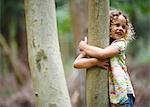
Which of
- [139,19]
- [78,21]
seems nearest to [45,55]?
[78,21]

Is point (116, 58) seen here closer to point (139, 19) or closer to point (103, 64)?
point (103, 64)

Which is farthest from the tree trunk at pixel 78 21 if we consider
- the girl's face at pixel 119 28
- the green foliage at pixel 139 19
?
the girl's face at pixel 119 28

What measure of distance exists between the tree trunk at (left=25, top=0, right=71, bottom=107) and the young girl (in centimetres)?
27

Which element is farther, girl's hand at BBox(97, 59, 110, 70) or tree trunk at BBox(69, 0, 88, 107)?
tree trunk at BBox(69, 0, 88, 107)

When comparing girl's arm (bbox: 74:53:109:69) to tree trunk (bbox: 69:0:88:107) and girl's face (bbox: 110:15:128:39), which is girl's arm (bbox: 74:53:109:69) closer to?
girl's face (bbox: 110:15:128:39)

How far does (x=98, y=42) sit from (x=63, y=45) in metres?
19.9

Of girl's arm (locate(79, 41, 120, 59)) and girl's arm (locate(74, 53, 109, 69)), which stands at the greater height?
girl's arm (locate(79, 41, 120, 59))

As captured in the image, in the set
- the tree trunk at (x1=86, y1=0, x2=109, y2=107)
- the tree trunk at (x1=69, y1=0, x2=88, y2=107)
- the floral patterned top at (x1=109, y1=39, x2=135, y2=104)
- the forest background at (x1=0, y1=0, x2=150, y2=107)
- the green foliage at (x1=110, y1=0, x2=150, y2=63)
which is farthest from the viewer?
the green foliage at (x1=110, y1=0, x2=150, y2=63)

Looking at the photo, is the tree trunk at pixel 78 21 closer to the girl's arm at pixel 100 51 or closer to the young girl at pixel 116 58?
the young girl at pixel 116 58

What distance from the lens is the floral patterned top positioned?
10.2 ft

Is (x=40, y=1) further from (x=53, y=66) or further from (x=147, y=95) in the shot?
(x=147, y=95)

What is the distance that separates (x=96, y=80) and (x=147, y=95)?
16.2 feet

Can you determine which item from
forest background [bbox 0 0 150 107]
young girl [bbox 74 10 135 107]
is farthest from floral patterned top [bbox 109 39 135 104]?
forest background [bbox 0 0 150 107]

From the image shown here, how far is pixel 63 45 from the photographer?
75.3 ft
